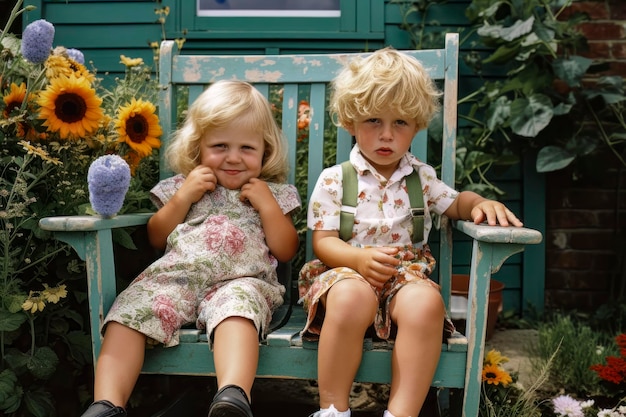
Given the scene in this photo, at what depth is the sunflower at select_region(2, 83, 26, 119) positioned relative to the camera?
6.07ft

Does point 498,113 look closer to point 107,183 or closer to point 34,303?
point 107,183

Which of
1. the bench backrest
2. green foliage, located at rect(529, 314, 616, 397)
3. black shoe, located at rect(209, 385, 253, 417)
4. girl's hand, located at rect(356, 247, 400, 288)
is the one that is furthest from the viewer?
green foliage, located at rect(529, 314, 616, 397)

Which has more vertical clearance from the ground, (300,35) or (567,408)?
(300,35)

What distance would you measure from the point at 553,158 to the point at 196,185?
1830 millimetres

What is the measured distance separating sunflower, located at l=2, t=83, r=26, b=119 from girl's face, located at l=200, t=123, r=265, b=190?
52cm

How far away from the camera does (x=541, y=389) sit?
2467 millimetres

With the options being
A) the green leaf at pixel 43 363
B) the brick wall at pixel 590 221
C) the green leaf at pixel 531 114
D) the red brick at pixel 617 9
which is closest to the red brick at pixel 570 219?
the brick wall at pixel 590 221

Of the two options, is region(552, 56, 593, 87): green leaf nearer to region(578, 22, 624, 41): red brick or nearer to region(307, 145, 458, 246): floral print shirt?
region(578, 22, 624, 41): red brick

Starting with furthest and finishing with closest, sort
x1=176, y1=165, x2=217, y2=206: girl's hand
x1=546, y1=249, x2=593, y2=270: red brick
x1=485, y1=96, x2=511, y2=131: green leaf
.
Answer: x1=546, y1=249, x2=593, y2=270: red brick, x1=485, y1=96, x2=511, y2=131: green leaf, x1=176, y1=165, x2=217, y2=206: girl's hand

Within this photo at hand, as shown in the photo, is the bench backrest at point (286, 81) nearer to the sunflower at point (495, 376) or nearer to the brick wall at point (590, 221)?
the sunflower at point (495, 376)

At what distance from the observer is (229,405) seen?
141 centimetres

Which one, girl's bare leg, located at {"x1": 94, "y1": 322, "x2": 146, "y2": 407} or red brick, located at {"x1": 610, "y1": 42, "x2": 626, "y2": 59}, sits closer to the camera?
girl's bare leg, located at {"x1": 94, "y1": 322, "x2": 146, "y2": 407}

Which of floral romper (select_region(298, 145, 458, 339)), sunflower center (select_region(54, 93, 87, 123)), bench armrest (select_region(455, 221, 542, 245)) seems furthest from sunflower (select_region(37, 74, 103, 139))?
bench armrest (select_region(455, 221, 542, 245))

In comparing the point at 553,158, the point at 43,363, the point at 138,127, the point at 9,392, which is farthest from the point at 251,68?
the point at 553,158
